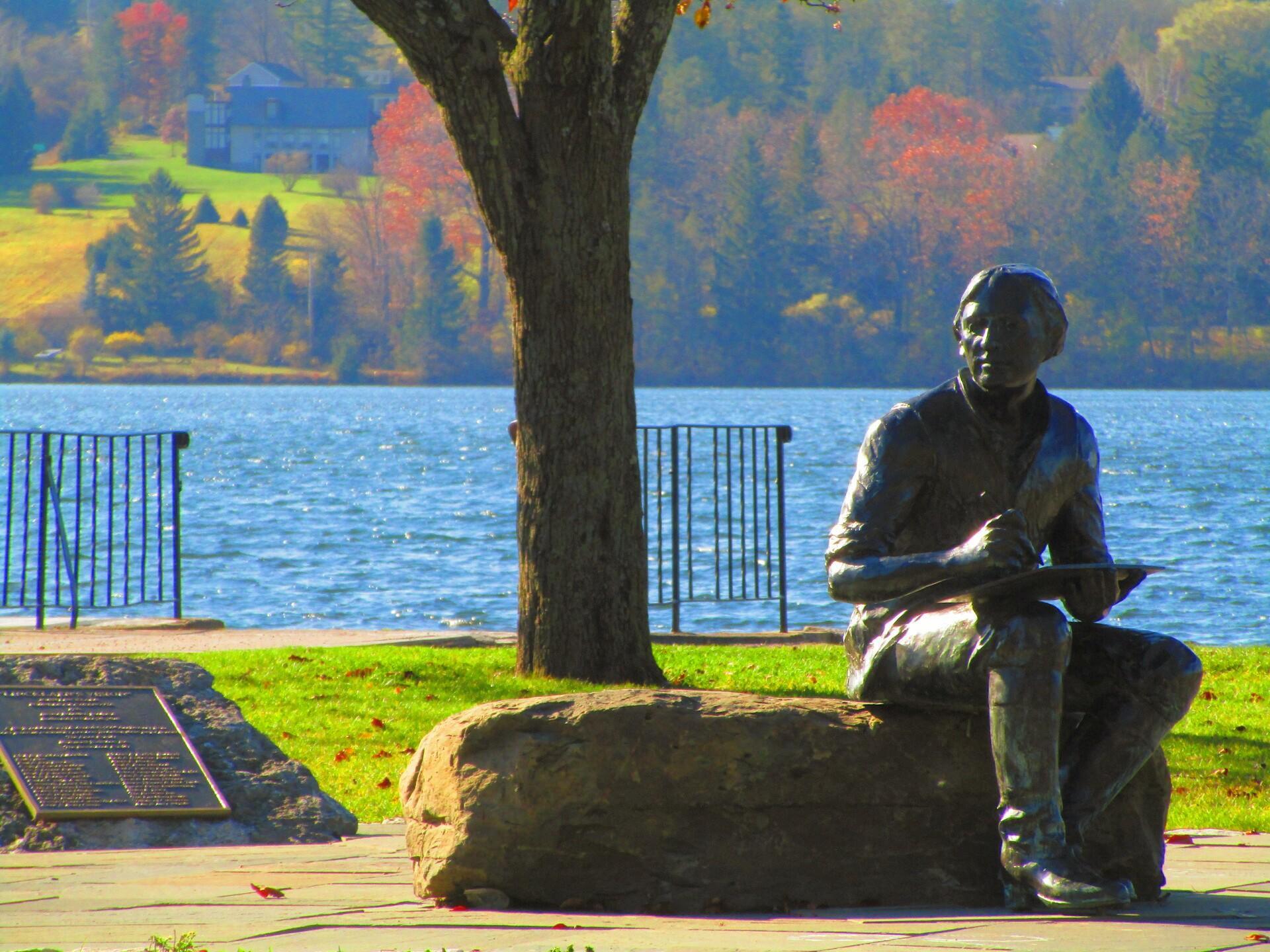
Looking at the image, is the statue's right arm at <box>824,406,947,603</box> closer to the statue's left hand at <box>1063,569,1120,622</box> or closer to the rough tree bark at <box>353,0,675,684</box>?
the statue's left hand at <box>1063,569,1120,622</box>

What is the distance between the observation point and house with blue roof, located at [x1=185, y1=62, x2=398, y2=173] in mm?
134500

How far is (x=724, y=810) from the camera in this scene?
482cm

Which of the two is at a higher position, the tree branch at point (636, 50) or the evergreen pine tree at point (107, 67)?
the evergreen pine tree at point (107, 67)

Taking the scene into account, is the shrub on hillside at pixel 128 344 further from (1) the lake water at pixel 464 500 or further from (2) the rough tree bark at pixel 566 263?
(2) the rough tree bark at pixel 566 263

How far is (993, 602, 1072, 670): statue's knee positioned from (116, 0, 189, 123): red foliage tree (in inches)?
5714

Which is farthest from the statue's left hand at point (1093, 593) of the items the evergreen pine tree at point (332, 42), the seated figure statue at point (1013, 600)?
the evergreen pine tree at point (332, 42)

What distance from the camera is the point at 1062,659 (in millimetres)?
4457

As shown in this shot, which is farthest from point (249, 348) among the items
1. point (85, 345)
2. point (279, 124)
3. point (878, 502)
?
point (878, 502)

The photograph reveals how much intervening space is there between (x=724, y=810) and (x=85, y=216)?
113m

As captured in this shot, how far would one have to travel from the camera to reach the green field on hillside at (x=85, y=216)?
102312 millimetres

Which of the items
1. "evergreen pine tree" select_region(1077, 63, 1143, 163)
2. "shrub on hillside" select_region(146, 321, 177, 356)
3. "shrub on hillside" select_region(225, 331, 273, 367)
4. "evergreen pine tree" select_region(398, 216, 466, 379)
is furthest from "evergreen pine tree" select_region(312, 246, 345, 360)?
"evergreen pine tree" select_region(1077, 63, 1143, 163)

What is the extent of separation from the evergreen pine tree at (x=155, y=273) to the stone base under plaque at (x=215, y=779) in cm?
9432

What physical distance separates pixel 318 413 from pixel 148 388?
24.4 m

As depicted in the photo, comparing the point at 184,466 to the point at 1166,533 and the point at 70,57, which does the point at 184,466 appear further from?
the point at 70,57
